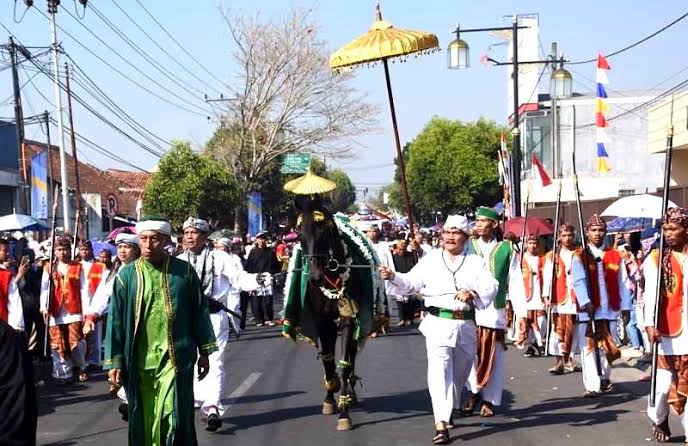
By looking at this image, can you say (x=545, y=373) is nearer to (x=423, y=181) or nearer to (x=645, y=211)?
(x=645, y=211)

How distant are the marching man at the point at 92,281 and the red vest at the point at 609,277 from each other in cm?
614

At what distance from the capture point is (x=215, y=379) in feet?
30.3

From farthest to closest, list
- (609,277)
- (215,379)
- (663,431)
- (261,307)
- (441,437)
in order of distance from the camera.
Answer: (261,307)
(609,277)
(215,379)
(441,437)
(663,431)

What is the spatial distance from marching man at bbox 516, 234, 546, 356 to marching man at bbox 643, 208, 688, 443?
20.6 ft

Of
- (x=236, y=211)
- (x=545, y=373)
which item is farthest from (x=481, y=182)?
(x=545, y=373)

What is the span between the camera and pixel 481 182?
54.1m

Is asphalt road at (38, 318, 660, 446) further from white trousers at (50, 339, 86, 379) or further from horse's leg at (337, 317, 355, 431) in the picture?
white trousers at (50, 339, 86, 379)

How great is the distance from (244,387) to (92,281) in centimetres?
271

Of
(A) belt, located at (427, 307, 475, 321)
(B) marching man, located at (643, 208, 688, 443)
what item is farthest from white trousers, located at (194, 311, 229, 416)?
(B) marching man, located at (643, 208, 688, 443)

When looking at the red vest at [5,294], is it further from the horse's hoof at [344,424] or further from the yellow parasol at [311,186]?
the horse's hoof at [344,424]

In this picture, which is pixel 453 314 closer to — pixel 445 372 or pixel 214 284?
pixel 445 372

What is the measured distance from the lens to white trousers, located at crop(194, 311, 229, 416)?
919 centimetres

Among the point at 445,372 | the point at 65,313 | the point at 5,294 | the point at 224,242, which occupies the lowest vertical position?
the point at 445,372

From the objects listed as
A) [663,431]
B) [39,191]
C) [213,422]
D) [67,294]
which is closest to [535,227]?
[67,294]
